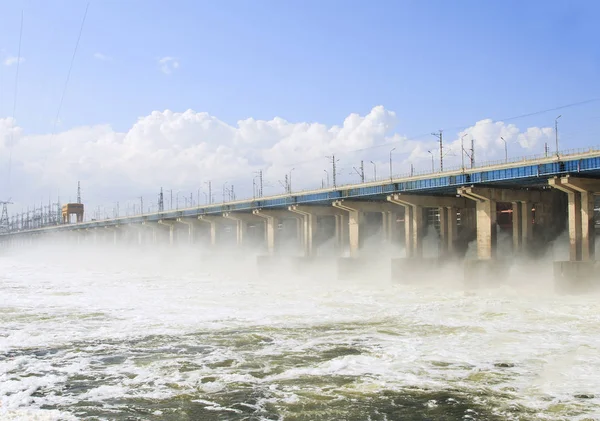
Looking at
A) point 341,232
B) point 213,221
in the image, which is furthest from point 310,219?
point 213,221

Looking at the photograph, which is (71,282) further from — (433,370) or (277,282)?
(433,370)

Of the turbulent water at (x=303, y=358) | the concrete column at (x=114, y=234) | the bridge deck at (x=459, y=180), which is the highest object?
the bridge deck at (x=459, y=180)

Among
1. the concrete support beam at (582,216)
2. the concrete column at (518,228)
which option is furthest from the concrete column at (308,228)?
the concrete support beam at (582,216)

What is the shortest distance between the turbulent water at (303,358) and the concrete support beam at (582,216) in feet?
13.8

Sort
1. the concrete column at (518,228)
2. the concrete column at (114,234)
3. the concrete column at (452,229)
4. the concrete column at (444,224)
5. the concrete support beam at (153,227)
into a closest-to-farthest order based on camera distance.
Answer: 1. the concrete column at (518,228)
2. the concrete column at (452,229)
3. the concrete column at (444,224)
4. the concrete support beam at (153,227)
5. the concrete column at (114,234)

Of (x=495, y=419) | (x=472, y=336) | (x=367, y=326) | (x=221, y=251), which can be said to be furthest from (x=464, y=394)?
(x=221, y=251)

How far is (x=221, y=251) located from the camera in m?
105

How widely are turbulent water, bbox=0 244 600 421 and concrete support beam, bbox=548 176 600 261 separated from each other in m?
4.21

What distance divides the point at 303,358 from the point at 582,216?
34.9 metres

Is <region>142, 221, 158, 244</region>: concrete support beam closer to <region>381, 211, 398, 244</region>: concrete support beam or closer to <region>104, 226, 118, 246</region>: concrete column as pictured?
<region>104, 226, 118, 246</region>: concrete column

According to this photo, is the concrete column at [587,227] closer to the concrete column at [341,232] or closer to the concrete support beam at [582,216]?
the concrete support beam at [582,216]

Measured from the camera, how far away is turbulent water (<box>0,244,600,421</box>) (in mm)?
17516

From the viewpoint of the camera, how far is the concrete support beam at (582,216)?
160 feet

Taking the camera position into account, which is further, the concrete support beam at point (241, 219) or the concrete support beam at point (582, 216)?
the concrete support beam at point (241, 219)
